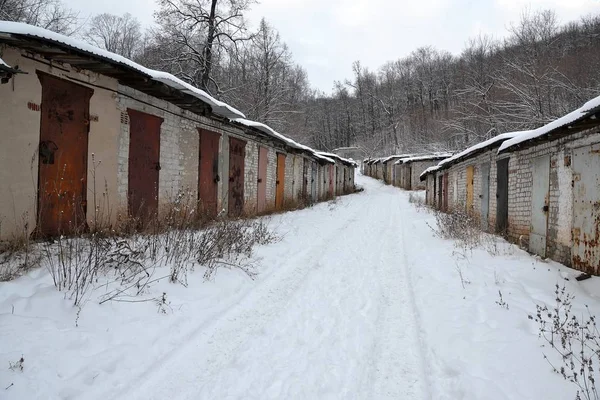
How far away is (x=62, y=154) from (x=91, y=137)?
62 cm

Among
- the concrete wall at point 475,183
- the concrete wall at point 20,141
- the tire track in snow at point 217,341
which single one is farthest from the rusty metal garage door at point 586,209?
the concrete wall at point 20,141

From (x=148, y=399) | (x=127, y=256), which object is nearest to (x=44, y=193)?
(x=127, y=256)

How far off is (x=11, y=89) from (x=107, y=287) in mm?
3296

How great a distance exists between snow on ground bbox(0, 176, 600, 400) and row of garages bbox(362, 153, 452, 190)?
84.4 ft

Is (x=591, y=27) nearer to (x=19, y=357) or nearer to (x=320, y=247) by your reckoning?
(x=320, y=247)

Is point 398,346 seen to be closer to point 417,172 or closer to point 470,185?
point 470,185

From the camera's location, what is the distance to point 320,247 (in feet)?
A: 22.9

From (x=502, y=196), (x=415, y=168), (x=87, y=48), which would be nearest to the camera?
(x=87, y=48)

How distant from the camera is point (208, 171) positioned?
29.3 feet

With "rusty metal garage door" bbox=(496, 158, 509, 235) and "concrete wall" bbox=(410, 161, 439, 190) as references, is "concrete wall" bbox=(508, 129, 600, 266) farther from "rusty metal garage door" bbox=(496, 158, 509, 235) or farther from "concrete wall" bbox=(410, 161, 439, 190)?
"concrete wall" bbox=(410, 161, 439, 190)

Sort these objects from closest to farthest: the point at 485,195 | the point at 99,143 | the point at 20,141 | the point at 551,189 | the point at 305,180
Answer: the point at 20,141
the point at 99,143
the point at 551,189
the point at 485,195
the point at 305,180

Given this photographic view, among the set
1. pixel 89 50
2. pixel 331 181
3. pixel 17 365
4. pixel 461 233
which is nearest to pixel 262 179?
pixel 461 233

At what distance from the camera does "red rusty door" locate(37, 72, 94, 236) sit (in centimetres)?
473

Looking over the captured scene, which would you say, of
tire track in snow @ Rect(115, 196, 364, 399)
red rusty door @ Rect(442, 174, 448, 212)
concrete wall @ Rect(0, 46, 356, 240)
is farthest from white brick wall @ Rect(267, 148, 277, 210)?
red rusty door @ Rect(442, 174, 448, 212)
